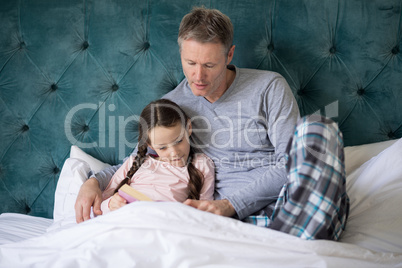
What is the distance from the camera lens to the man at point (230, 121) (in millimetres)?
1090

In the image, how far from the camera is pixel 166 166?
123cm

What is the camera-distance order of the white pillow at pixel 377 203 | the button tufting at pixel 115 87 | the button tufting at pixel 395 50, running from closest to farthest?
1. the white pillow at pixel 377 203
2. the button tufting at pixel 395 50
3. the button tufting at pixel 115 87

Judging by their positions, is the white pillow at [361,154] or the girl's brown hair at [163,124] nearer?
the girl's brown hair at [163,124]

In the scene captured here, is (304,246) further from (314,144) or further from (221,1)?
(221,1)

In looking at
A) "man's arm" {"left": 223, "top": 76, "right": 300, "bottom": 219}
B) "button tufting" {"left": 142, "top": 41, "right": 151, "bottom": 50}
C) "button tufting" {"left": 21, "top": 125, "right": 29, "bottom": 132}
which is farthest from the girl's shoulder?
"button tufting" {"left": 21, "top": 125, "right": 29, "bottom": 132}

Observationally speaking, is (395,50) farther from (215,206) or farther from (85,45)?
(85,45)

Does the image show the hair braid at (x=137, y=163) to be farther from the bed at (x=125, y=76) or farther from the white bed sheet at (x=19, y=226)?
the white bed sheet at (x=19, y=226)

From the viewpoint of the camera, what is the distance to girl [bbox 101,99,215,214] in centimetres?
116

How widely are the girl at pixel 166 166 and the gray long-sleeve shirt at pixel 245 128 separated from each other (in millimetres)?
51

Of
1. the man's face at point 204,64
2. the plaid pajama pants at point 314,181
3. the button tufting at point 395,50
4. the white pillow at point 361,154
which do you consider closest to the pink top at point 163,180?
the man's face at point 204,64

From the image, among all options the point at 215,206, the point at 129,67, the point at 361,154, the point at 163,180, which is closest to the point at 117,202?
the point at 163,180

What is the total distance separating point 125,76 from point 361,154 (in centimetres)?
97

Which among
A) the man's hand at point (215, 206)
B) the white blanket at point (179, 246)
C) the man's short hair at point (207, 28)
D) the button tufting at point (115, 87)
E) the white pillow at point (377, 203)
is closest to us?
the white blanket at point (179, 246)

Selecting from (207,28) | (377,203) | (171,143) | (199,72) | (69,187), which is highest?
(207,28)
